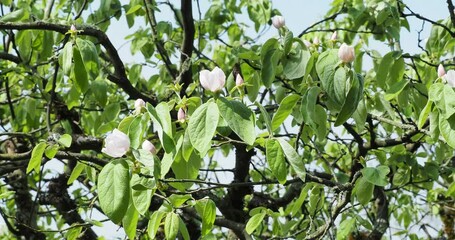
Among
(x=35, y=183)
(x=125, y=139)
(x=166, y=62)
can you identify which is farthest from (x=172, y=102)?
(x=35, y=183)

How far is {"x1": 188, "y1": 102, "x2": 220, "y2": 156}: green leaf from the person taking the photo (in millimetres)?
1383

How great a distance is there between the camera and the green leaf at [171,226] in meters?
1.77

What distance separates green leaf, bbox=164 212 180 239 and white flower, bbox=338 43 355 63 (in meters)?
0.57

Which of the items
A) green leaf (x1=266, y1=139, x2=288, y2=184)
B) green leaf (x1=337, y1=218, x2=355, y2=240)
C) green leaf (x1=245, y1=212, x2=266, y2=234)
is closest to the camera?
green leaf (x1=266, y1=139, x2=288, y2=184)

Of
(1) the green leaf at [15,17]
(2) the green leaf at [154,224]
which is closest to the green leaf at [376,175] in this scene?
(2) the green leaf at [154,224]

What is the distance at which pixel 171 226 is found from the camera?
5.83ft

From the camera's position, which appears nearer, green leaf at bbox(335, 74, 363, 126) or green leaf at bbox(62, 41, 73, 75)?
green leaf at bbox(335, 74, 363, 126)

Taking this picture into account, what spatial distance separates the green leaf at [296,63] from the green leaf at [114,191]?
A: 1.89 feet

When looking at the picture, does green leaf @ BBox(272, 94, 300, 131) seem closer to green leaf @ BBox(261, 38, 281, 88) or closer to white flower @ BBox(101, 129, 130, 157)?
green leaf @ BBox(261, 38, 281, 88)

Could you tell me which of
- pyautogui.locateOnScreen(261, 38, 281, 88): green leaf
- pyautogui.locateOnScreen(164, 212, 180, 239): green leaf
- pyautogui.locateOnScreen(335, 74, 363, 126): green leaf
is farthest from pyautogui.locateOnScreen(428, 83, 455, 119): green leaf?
pyautogui.locateOnScreen(164, 212, 180, 239): green leaf

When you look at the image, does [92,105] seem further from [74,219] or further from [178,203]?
[178,203]

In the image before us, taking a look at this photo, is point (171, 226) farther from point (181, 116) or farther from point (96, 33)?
point (96, 33)

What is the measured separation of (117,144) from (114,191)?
111 mm

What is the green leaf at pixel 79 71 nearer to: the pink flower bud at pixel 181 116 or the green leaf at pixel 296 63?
the pink flower bud at pixel 181 116
